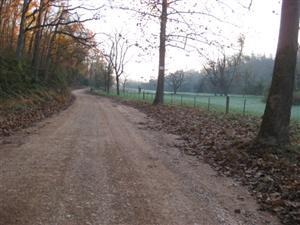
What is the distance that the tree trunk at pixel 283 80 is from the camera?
786 centimetres

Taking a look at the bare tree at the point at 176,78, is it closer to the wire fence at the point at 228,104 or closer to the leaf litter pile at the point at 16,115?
the wire fence at the point at 228,104

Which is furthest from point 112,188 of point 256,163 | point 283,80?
point 283,80

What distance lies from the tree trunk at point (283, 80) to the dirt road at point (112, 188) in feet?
6.00

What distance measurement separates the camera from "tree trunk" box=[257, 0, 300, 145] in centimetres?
786

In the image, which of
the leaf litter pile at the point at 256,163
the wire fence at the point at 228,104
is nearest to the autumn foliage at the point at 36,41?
the wire fence at the point at 228,104

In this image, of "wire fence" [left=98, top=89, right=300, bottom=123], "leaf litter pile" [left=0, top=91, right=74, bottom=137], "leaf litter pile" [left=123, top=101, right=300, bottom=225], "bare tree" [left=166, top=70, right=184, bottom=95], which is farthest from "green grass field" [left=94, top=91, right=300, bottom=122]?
"bare tree" [left=166, top=70, right=184, bottom=95]

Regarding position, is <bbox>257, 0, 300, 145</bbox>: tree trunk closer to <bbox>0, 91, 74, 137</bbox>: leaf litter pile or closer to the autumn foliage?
<bbox>0, 91, 74, 137</bbox>: leaf litter pile

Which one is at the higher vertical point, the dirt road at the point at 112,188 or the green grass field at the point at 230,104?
the green grass field at the point at 230,104

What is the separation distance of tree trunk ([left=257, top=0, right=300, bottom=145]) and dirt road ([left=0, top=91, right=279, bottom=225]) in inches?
72.1

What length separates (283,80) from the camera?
8039 mm

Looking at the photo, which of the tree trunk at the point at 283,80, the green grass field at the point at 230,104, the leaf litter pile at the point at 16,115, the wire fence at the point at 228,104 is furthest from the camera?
the green grass field at the point at 230,104

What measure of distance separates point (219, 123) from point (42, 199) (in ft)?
31.4

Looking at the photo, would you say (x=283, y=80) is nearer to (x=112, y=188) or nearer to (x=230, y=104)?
(x=112, y=188)

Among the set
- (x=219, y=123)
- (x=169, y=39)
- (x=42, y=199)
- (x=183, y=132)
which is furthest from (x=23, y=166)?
(x=169, y=39)
